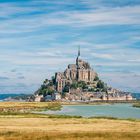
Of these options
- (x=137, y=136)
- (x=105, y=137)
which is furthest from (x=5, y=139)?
(x=137, y=136)

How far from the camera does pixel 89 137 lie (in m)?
47.8

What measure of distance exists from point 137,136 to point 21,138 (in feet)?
40.3

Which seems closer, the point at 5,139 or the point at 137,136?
the point at 5,139

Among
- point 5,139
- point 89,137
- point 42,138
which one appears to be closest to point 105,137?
point 89,137

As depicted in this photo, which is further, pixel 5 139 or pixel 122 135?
pixel 122 135

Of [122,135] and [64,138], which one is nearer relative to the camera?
[64,138]

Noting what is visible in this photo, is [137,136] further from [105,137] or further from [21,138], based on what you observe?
[21,138]

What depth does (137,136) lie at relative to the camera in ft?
160

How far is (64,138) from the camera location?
4675 cm

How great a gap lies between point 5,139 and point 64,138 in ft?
19.6

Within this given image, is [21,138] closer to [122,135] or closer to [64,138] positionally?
[64,138]

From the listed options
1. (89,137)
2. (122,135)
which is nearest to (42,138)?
(89,137)

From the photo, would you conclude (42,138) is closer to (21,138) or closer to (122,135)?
(21,138)

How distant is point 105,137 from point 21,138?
8.67 m
